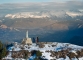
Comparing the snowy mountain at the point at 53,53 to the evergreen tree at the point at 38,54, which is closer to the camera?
the evergreen tree at the point at 38,54

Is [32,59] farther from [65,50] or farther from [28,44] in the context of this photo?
[28,44]

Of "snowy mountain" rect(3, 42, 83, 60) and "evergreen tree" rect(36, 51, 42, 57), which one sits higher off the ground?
"evergreen tree" rect(36, 51, 42, 57)

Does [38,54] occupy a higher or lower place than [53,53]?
higher

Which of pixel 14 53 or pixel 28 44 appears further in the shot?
pixel 28 44

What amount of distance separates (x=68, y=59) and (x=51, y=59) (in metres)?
6.55

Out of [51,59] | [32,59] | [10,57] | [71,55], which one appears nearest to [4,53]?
[10,57]

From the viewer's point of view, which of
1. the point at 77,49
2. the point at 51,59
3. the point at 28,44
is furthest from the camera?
the point at 28,44

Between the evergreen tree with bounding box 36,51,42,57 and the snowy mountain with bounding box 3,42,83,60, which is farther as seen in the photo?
the snowy mountain with bounding box 3,42,83,60

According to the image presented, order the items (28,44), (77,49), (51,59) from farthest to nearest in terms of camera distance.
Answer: (28,44) < (77,49) < (51,59)

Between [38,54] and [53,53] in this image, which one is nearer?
[38,54]

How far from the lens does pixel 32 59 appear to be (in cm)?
10975

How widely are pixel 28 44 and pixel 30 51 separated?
16442 millimetres

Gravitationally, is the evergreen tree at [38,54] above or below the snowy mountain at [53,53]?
above

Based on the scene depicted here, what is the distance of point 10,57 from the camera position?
11200cm
